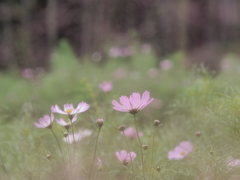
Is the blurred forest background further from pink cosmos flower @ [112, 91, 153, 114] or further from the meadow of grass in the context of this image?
pink cosmos flower @ [112, 91, 153, 114]

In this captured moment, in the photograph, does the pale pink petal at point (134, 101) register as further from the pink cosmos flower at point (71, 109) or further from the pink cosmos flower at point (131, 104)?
the pink cosmos flower at point (71, 109)

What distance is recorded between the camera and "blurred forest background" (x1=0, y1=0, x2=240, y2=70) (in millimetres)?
9430

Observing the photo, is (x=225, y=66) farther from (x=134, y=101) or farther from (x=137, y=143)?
(x=134, y=101)

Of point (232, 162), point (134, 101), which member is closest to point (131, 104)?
point (134, 101)

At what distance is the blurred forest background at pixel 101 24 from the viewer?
9.43m

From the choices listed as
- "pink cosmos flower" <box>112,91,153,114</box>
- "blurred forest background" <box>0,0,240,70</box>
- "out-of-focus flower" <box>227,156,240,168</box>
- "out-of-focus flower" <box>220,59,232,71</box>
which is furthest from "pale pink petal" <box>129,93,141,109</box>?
"blurred forest background" <box>0,0,240,70</box>

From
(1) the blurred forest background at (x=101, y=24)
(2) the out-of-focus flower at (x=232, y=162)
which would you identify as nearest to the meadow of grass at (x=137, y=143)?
(2) the out-of-focus flower at (x=232, y=162)

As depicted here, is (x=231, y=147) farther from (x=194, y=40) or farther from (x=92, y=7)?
(x=194, y=40)

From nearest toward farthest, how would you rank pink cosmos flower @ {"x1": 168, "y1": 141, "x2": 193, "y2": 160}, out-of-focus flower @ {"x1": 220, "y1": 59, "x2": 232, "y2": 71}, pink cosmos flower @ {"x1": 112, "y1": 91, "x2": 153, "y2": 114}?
pink cosmos flower @ {"x1": 112, "y1": 91, "x2": 153, "y2": 114} → pink cosmos flower @ {"x1": 168, "y1": 141, "x2": 193, "y2": 160} → out-of-focus flower @ {"x1": 220, "y1": 59, "x2": 232, "y2": 71}

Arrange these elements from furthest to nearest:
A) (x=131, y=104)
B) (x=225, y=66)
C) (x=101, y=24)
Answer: (x=101, y=24) < (x=225, y=66) < (x=131, y=104)

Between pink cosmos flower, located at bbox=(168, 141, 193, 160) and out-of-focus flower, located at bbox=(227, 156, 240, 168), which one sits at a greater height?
out-of-focus flower, located at bbox=(227, 156, 240, 168)

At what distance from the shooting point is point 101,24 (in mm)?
9648

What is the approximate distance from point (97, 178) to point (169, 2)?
841 cm

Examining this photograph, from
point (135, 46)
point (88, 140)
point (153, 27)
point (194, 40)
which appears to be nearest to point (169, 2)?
point (153, 27)
